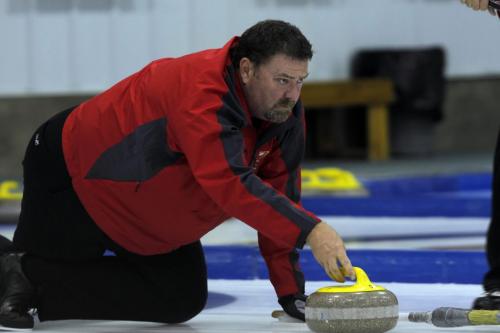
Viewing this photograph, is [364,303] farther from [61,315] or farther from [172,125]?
[61,315]

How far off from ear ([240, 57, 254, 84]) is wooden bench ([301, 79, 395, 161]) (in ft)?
21.5

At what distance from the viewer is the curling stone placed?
2.55 meters

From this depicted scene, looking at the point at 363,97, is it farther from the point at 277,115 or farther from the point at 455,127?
the point at 277,115

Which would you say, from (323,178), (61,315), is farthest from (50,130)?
(323,178)

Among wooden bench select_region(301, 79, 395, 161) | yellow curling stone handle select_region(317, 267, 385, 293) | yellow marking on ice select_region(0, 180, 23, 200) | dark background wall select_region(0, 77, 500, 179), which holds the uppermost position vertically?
yellow curling stone handle select_region(317, 267, 385, 293)

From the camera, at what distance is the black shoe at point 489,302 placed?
2871 mm

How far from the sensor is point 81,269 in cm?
297

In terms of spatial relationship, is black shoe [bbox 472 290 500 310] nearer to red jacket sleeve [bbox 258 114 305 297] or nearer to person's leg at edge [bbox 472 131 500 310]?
person's leg at edge [bbox 472 131 500 310]

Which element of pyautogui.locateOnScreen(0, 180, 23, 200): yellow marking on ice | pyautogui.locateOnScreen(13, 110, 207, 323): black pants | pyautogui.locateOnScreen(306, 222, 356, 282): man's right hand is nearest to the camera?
pyautogui.locateOnScreen(306, 222, 356, 282): man's right hand

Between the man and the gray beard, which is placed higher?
the gray beard

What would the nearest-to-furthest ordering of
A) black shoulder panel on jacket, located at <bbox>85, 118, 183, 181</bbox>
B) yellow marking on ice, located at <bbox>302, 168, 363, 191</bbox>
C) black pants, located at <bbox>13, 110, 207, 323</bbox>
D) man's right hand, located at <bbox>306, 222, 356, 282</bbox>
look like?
man's right hand, located at <bbox>306, 222, 356, 282</bbox>
black shoulder panel on jacket, located at <bbox>85, 118, 183, 181</bbox>
black pants, located at <bbox>13, 110, 207, 323</bbox>
yellow marking on ice, located at <bbox>302, 168, 363, 191</bbox>

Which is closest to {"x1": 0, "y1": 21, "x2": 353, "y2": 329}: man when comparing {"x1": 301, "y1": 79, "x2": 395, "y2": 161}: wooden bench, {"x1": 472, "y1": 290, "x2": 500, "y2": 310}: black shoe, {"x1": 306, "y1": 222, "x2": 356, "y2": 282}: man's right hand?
{"x1": 306, "y1": 222, "x2": 356, "y2": 282}: man's right hand

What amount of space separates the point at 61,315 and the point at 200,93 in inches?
28.8

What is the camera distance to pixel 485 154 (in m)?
9.60
